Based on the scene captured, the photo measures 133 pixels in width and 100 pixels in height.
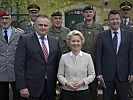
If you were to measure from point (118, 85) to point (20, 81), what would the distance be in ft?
5.61

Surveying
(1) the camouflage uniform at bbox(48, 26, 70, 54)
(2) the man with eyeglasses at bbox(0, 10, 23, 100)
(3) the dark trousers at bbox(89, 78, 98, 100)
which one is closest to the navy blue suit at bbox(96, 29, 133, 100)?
(3) the dark trousers at bbox(89, 78, 98, 100)

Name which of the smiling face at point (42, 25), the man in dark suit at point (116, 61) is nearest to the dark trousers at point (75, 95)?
the man in dark suit at point (116, 61)

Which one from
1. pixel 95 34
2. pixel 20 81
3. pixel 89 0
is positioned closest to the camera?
pixel 20 81

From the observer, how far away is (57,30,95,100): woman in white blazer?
498 cm

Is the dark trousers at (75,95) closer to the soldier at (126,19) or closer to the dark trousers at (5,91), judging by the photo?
the dark trousers at (5,91)

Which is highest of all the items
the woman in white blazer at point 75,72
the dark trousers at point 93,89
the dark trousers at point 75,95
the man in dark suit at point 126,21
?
the man in dark suit at point 126,21

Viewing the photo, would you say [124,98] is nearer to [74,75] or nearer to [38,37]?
[74,75]

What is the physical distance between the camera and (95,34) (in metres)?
6.08

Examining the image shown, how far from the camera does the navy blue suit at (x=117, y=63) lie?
219 inches

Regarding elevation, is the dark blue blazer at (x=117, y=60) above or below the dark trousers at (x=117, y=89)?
above

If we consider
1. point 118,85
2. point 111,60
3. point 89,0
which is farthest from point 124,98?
point 89,0

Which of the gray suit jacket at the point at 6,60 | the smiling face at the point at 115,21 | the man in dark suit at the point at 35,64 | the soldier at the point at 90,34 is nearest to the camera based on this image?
the man in dark suit at the point at 35,64

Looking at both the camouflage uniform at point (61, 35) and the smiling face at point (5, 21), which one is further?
the camouflage uniform at point (61, 35)

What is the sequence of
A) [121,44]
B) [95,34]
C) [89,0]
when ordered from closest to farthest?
[121,44] < [95,34] < [89,0]
